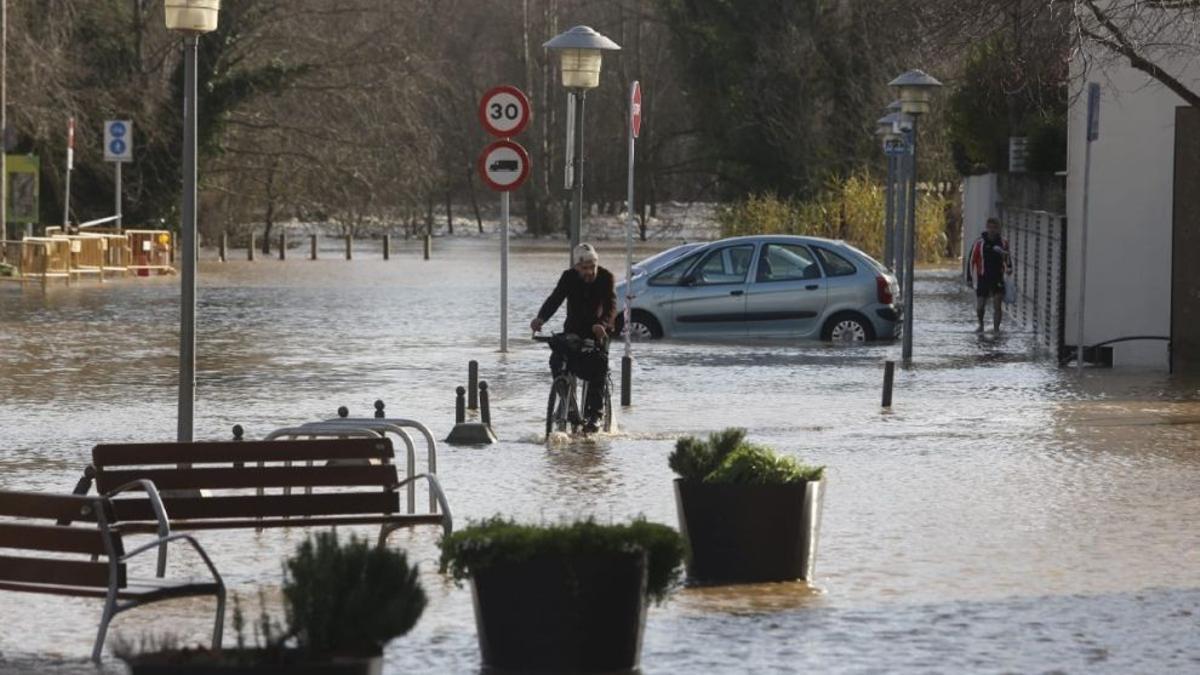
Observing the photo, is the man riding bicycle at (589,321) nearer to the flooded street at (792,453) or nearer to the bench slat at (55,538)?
the flooded street at (792,453)

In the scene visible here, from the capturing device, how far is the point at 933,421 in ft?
64.4

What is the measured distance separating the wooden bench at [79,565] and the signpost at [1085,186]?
55.5 ft

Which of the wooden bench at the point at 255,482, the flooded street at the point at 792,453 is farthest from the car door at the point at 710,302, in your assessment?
the wooden bench at the point at 255,482

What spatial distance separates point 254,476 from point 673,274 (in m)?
19.3

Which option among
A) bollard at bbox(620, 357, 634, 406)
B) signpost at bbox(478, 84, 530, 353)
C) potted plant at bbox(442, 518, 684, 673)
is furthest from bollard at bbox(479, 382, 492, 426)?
potted plant at bbox(442, 518, 684, 673)

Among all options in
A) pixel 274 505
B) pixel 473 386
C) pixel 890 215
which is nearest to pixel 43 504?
pixel 274 505

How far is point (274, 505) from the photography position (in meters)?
10.6

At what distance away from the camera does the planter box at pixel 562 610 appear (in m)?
8.25

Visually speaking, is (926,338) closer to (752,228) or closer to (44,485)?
(44,485)

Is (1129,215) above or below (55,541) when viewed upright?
above

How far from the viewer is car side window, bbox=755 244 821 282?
29375 millimetres

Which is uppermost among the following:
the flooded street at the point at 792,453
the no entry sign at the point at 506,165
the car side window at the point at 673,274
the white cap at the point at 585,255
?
the no entry sign at the point at 506,165

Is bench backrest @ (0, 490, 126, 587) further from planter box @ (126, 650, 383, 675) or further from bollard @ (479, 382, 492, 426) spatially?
bollard @ (479, 382, 492, 426)

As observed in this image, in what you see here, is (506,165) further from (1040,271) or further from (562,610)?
(562,610)
